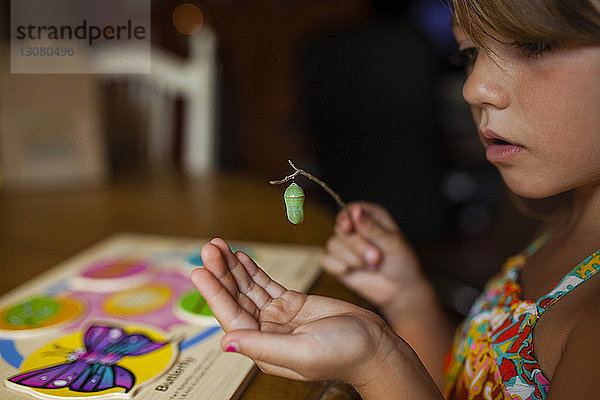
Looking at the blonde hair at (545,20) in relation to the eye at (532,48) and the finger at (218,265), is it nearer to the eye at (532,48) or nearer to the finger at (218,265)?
the eye at (532,48)

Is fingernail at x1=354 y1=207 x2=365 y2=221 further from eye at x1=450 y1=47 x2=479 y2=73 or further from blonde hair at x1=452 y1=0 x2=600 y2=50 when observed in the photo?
blonde hair at x1=452 y1=0 x2=600 y2=50

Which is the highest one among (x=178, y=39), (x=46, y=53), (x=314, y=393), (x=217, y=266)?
(x=178, y=39)

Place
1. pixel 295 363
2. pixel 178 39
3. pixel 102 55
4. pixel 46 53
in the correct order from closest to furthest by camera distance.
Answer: pixel 295 363 → pixel 46 53 → pixel 102 55 → pixel 178 39

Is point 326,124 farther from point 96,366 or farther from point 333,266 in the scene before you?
point 96,366

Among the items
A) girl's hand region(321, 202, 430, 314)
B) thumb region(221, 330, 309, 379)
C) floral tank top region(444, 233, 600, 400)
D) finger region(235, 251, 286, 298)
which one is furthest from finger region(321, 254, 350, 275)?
thumb region(221, 330, 309, 379)

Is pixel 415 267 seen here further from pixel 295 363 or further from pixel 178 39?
pixel 178 39

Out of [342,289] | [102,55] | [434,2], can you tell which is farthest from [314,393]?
[434,2]

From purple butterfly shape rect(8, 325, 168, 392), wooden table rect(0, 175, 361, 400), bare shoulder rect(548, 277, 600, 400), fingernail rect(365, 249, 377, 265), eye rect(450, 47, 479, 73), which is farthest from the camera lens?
wooden table rect(0, 175, 361, 400)
